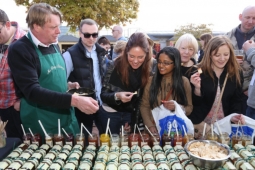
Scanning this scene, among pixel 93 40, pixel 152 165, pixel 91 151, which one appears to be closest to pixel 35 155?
pixel 91 151

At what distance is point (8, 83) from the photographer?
9.13 ft

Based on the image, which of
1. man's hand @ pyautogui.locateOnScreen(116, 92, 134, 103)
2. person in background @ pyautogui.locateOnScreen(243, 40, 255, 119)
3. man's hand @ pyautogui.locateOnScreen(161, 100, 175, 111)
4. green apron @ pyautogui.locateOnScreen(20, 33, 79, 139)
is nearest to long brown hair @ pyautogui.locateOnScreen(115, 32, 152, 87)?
man's hand @ pyautogui.locateOnScreen(116, 92, 134, 103)

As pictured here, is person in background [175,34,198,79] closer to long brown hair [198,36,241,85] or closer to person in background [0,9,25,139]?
long brown hair [198,36,241,85]

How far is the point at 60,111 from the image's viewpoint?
239 cm

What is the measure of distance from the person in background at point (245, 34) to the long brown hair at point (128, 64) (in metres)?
1.33

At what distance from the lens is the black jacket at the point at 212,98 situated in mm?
2623

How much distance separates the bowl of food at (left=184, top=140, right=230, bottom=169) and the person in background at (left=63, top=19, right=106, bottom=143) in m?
1.68

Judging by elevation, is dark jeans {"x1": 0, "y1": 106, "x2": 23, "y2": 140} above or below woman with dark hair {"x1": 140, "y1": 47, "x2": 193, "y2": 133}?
below

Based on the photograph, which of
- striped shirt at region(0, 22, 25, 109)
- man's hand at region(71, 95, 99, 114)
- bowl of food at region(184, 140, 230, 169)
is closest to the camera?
bowl of food at region(184, 140, 230, 169)

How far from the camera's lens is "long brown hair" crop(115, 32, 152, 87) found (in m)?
2.55

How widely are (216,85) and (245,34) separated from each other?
51.3 inches

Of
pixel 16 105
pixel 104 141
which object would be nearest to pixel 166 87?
pixel 104 141

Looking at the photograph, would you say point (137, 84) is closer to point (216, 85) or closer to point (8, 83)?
point (216, 85)

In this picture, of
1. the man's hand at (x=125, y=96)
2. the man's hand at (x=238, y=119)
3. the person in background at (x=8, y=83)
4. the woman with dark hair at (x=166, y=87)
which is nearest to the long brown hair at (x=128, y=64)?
the woman with dark hair at (x=166, y=87)
